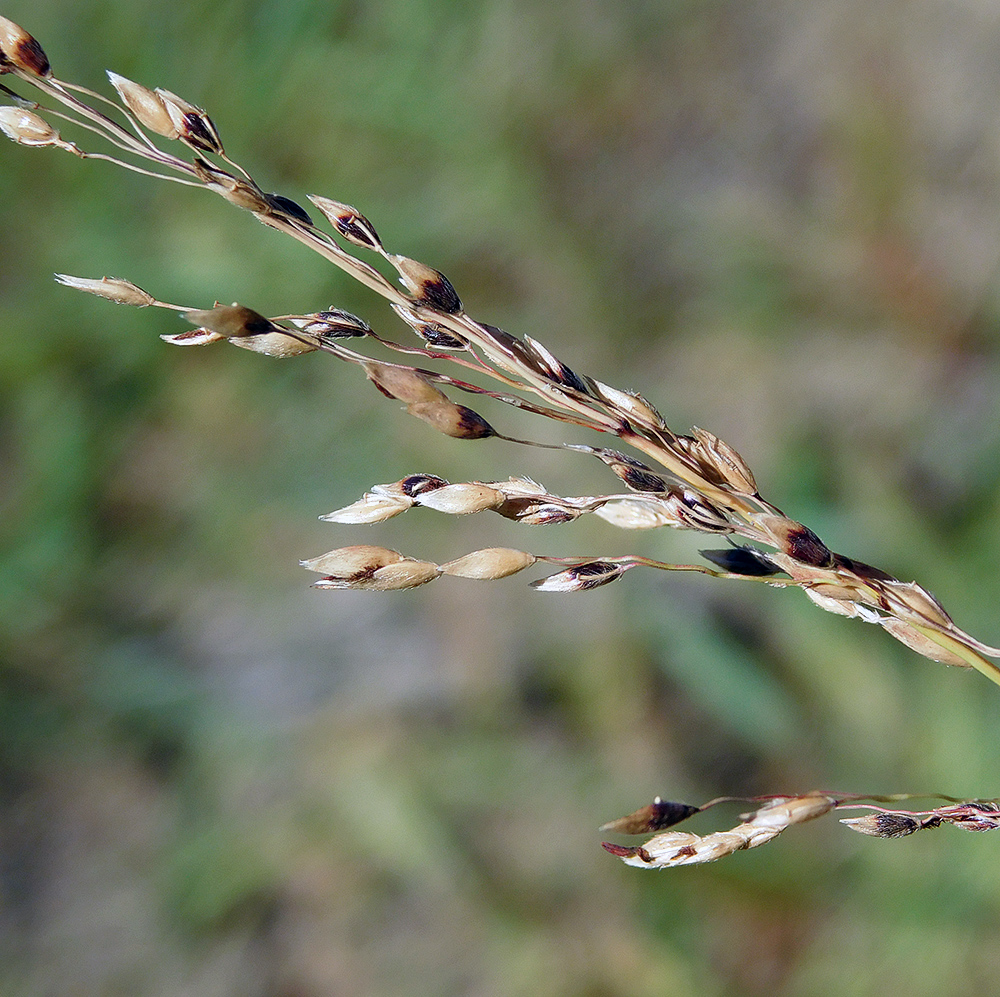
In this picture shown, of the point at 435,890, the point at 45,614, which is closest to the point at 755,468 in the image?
the point at 435,890

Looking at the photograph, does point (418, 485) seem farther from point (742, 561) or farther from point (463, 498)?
point (742, 561)

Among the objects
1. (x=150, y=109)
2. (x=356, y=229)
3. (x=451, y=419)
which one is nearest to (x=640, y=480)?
(x=451, y=419)

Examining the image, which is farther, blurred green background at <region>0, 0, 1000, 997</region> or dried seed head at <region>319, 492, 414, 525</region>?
blurred green background at <region>0, 0, 1000, 997</region>

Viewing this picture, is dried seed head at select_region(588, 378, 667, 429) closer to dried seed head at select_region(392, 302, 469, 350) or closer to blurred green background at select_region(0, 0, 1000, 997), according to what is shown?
dried seed head at select_region(392, 302, 469, 350)

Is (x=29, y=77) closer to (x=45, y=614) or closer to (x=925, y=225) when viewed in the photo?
(x=45, y=614)

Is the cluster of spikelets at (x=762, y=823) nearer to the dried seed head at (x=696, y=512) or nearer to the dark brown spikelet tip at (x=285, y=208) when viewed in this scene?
the dried seed head at (x=696, y=512)

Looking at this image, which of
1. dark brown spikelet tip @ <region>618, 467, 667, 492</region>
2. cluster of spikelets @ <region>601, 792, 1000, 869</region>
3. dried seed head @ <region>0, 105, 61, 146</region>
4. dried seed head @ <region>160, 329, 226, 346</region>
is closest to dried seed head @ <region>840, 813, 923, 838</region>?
cluster of spikelets @ <region>601, 792, 1000, 869</region>
